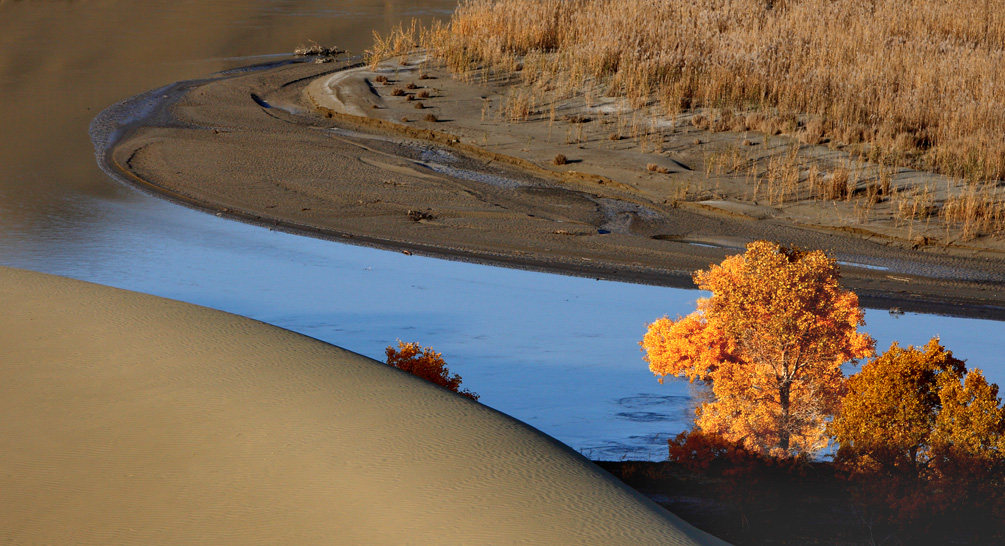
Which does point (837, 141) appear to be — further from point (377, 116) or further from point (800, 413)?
point (800, 413)

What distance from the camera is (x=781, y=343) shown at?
25.0ft

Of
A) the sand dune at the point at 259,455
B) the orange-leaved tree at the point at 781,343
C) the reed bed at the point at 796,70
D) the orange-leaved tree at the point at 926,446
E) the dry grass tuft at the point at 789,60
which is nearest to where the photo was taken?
the sand dune at the point at 259,455

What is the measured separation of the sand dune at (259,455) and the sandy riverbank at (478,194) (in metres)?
5.90

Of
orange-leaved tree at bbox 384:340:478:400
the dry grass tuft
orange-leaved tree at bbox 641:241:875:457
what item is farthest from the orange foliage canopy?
the dry grass tuft

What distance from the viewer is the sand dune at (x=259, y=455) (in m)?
5.25

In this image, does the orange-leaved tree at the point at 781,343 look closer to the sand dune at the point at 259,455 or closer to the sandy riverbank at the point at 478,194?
Answer: the sand dune at the point at 259,455

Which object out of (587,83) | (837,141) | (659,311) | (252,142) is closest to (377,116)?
(252,142)

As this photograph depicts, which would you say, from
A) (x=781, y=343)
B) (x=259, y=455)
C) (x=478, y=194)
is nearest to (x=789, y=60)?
(x=478, y=194)

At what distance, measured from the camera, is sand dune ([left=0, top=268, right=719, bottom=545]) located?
5.25 metres

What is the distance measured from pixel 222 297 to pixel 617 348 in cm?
440

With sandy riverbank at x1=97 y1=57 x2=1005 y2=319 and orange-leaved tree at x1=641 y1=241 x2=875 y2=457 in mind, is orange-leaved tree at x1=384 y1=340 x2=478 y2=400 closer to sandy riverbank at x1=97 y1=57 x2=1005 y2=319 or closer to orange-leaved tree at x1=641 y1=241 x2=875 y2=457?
orange-leaved tree at x1=641 y1=241 x2=875 y2=457

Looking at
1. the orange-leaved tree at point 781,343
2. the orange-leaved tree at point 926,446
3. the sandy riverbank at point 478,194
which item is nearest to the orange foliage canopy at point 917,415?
the orange-leaved tree at point 926,446

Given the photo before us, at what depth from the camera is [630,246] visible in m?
13.3

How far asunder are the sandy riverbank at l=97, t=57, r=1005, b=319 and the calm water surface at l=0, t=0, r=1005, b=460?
23.9 inches
